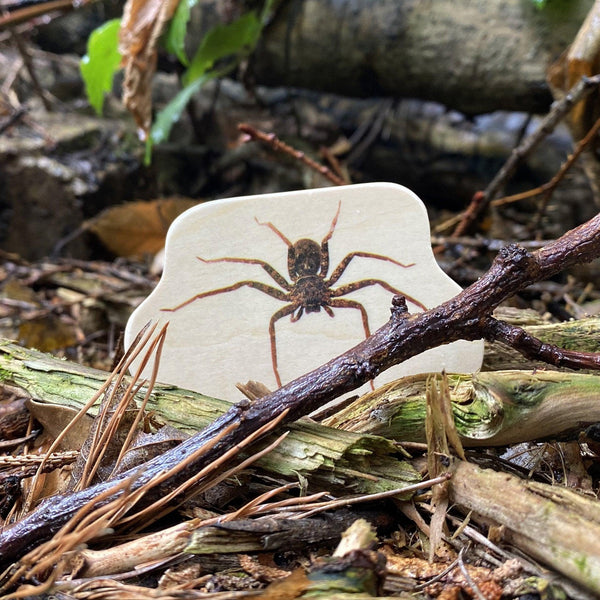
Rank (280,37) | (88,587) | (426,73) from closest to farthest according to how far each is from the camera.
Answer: (88,587) < (426,73) < (280,37)

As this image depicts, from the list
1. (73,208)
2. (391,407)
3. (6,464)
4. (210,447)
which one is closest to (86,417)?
(6,464)

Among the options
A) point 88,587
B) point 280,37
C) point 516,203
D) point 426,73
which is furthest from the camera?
point 516,203

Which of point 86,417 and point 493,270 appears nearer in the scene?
point 493,270

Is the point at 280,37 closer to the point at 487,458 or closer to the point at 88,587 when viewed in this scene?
the point at 487,458

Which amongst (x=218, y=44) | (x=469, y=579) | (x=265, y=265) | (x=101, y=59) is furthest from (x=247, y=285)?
(x=218, y=44)

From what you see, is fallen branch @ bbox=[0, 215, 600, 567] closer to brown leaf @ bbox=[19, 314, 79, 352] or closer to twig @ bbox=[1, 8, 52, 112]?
brown leaf @ bbox=[19, 314, 79, 352]

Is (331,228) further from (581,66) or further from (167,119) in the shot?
(167,119)

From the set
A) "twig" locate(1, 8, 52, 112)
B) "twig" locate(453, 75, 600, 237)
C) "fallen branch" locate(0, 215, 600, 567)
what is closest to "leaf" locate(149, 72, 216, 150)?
"twig" locate(1, 8, 52, 112)
